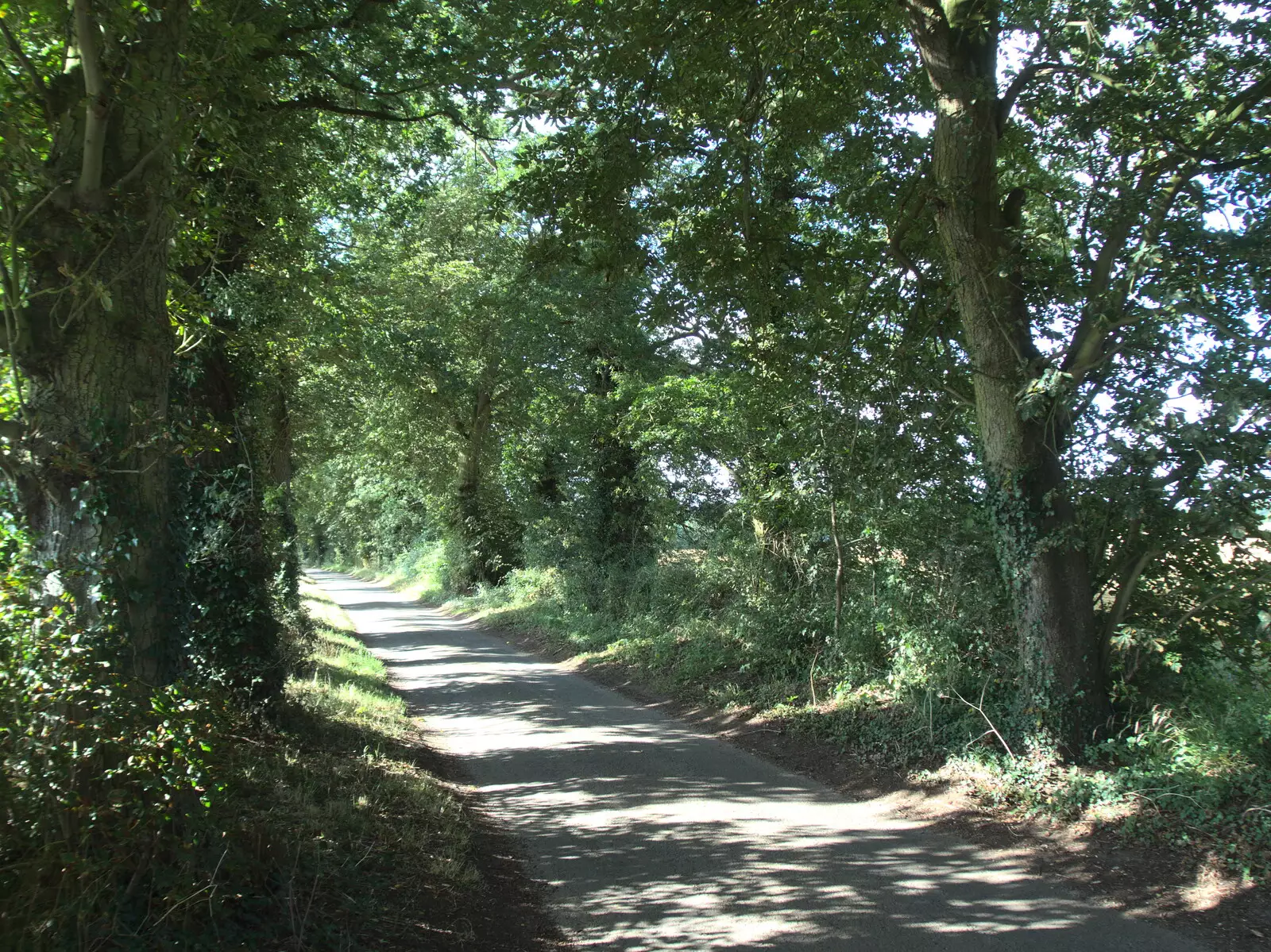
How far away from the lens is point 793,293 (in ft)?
36.8

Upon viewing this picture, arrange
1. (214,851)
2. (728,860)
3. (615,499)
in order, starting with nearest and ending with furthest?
(214,851)
(728,860)
(615,499)

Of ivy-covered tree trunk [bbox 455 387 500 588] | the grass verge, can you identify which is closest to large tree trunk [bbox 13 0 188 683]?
the grass verge

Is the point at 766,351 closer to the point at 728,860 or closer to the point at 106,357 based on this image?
the point at 728,860

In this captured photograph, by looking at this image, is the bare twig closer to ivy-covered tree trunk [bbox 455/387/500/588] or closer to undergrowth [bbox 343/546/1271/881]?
undergrowth [bbox 343/546/1271/881]

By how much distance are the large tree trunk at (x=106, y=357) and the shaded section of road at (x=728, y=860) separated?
340 centimetres

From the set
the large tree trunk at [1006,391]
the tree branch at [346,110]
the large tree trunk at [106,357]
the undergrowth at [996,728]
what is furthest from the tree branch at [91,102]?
the undergrowth at [996,728]

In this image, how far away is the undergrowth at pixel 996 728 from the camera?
19.2 feet

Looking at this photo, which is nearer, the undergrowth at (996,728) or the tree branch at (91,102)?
the tree branch at (91,102)

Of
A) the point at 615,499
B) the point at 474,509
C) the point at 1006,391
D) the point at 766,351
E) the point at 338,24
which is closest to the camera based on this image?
the point at 1006,391

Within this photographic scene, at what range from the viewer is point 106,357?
15.1 ft

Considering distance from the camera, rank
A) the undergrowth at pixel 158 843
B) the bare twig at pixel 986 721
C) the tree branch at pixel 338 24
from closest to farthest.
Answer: the undergrowth at pixel 158 843 < the bare twig at pixel 986 721 < the tree branch at pixel 338 24

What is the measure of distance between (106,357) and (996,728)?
7.82 metres

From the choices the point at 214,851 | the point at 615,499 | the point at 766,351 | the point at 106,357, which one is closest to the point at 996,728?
the point at 766,351

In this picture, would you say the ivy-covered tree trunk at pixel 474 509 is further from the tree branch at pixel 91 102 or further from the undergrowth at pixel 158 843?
the tree branch at pixel 91 102
